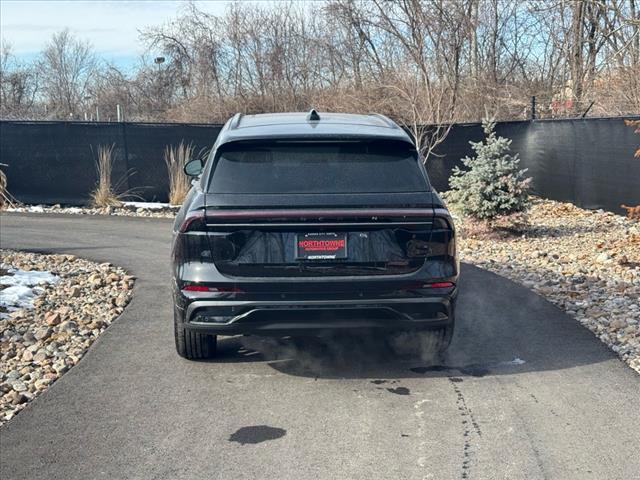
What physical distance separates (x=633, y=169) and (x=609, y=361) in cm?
765

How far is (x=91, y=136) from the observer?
1662 cm

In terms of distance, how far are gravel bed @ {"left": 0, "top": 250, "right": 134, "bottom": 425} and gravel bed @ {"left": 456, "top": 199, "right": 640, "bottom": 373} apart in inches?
173

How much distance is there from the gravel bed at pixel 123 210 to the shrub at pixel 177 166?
1.31 ft

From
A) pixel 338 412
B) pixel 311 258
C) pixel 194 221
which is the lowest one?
pixel 338 412

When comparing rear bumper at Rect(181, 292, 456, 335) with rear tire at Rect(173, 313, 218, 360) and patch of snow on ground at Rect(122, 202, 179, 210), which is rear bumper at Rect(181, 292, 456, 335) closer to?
rear tire at Rect(173, 313, 218, 360)

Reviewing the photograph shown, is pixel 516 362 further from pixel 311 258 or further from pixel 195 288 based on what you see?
pixel 195 288

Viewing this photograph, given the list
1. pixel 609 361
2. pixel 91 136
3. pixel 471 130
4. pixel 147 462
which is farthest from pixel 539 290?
pixel 91 136

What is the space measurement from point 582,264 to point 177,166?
33.0ft

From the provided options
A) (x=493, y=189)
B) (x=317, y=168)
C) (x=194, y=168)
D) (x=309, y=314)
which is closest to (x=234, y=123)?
(x=317, y=168)

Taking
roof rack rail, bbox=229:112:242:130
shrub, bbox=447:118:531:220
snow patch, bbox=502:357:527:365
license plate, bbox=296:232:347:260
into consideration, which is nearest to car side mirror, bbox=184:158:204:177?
roof rack rail, bbox=229:112:242:130

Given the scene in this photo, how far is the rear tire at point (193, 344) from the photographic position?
5.54 metres

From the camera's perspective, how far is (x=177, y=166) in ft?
55.1

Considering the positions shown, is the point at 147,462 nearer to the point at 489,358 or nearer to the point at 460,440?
the point at 460,440

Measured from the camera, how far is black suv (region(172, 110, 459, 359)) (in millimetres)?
4871
